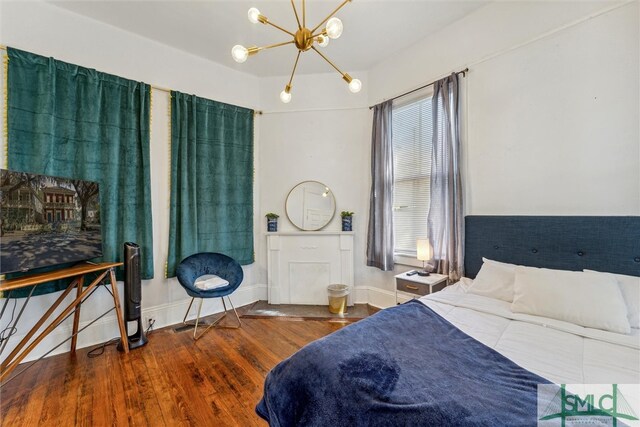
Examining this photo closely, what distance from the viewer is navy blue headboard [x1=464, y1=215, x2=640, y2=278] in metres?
1.73

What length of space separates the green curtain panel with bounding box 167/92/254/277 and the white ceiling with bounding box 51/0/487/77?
0.65 metres

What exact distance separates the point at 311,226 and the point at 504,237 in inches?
87.9

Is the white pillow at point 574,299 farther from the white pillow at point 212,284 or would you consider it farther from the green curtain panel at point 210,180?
the green curtain panel at point 210,180

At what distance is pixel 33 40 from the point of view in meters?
2.30

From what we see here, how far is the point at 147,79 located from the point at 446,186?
346cm

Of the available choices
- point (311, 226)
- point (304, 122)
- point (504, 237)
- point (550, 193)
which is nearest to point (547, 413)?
point (504, 237)

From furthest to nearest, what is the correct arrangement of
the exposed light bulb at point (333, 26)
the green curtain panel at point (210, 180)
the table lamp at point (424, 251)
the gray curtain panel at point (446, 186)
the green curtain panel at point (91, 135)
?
the green curtain panel at point (210, 180), the table lamp at point (424, 251), the gray curtain panel at point (446, 186), the green curtain panel at point (91, 135), the exposed light bulb at point (333, 26)

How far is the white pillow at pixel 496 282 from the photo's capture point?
6.31 ft

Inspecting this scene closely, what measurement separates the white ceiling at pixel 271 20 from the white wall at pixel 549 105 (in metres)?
0.35

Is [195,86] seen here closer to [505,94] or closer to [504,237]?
[505,94]

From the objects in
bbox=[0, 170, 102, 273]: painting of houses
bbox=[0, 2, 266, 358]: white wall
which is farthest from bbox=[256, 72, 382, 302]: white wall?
bbox=[0, 170, 102, 273]: painting of houses

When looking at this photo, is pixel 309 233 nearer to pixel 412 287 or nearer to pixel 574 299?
pixel 412 287

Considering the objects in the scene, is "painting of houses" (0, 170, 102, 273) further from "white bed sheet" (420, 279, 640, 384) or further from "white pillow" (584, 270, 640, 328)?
"white pillow" (584, 270, 640, 328)

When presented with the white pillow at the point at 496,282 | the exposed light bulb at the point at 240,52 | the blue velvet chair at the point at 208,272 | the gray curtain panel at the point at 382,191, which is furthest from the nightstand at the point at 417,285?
the exposed light bulb at the point at 240,52
